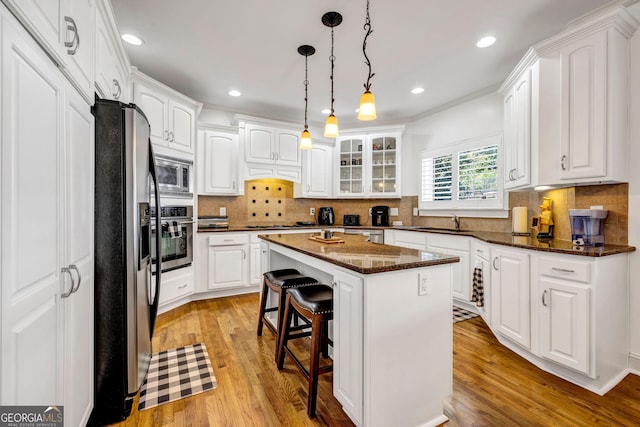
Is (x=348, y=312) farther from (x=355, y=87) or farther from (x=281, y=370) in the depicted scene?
(x=355, y=87)

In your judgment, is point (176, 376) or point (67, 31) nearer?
point (67, 31)

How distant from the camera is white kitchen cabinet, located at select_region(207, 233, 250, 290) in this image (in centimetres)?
381

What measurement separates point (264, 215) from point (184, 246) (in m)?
1.59

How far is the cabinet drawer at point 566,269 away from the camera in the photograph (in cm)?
192

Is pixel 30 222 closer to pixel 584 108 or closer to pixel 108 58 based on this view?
pixel 108 58

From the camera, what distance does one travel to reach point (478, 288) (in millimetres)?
3002

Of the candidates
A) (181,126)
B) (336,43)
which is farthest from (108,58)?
(336,43)

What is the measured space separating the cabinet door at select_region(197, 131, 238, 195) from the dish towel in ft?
10.7

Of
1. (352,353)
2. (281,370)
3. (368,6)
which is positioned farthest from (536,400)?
(368,6)

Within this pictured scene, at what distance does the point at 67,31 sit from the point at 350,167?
13.7ft

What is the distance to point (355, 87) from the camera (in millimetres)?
3715

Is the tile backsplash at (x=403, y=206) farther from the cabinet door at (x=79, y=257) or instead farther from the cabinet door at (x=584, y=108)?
the cabinet door at (x=79, y=257)

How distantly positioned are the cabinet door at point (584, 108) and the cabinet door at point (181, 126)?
3696mm

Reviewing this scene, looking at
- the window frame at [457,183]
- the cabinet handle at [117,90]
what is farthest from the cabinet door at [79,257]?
the window frame at [457,183]
